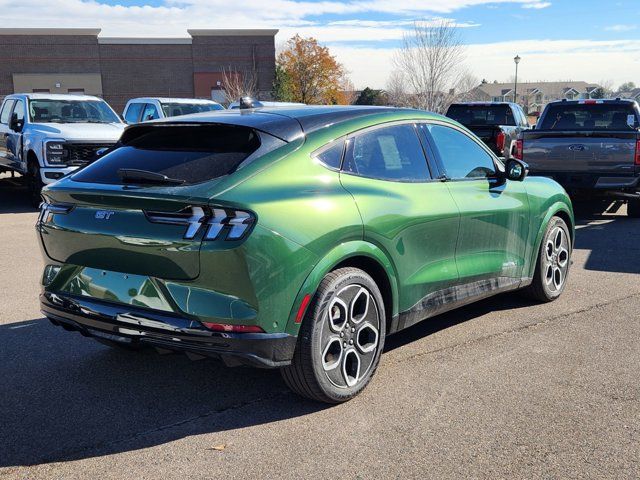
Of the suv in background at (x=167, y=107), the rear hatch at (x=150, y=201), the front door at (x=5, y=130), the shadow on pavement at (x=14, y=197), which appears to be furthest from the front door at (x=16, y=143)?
the rear hatch at (x=150, y=201)

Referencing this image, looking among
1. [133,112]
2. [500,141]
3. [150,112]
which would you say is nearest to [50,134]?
[150,112]

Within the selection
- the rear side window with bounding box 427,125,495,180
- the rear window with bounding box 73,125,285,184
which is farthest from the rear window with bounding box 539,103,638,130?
the rear window with bounding box 73,125,285,184

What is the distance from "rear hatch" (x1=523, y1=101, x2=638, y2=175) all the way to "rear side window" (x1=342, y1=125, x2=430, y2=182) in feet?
21.7

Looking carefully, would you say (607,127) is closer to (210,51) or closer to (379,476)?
(379,476)

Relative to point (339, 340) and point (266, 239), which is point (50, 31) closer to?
point (339, 340)

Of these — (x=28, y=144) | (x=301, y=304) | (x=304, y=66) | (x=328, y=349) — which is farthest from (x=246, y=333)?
(x=304, y=66)

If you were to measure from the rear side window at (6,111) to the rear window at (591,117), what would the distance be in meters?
10.6

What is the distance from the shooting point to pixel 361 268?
4152 millimetres

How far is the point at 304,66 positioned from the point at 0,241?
59.9m

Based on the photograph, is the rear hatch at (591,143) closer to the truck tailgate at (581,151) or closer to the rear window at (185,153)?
the truck tailgate at (581,151)

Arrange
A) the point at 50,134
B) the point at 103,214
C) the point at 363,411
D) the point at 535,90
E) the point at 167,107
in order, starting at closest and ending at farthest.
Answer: the point at 103,214 → the point at 363,411 → the point at 50,134 → the point at 167,107 → the point at 535,90

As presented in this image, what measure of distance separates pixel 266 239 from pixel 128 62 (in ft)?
198

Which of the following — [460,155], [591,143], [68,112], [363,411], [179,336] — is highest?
[68,112]

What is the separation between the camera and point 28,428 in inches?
146
